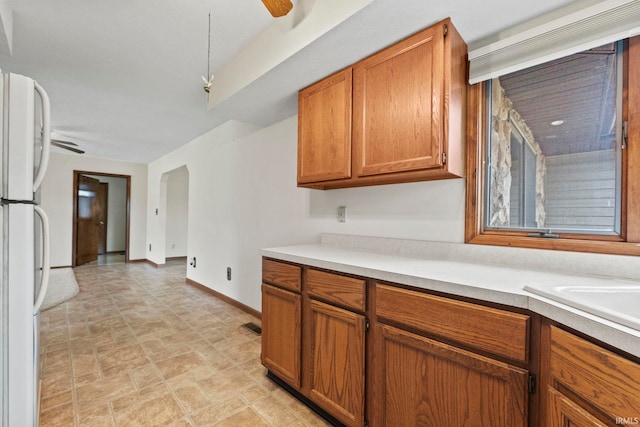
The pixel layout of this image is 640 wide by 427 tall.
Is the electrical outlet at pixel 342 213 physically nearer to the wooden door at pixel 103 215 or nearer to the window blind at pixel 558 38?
the window blind at pixel 558 38

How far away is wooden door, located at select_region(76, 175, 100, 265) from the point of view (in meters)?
6.00

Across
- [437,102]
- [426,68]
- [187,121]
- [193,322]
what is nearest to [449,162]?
[437,102]

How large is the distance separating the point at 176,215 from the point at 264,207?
16.2 feet

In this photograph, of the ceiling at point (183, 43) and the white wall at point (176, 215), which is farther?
the white wall at point (176, 215)

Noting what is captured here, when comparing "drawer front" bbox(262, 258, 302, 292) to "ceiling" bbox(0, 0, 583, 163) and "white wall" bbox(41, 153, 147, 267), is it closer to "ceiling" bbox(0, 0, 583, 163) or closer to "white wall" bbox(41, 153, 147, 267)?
"ceiling" bbox(0, 0, 583, 163)

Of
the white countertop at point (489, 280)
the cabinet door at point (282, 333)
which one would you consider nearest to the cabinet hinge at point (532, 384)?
the white countertop at point (489, 280)

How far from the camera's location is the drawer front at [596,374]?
667mm

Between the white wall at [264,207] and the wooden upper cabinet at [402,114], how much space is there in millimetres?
219

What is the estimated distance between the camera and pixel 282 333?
1.81 meters

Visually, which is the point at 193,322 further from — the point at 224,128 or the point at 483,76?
the point at 483,76

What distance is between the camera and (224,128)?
3.80 m

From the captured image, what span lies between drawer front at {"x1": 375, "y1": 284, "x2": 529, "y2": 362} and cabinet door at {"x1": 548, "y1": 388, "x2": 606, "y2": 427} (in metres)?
0.12

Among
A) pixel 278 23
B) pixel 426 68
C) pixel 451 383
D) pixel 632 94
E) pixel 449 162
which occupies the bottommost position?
pixel 451 383

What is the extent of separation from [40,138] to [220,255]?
2705 mm
